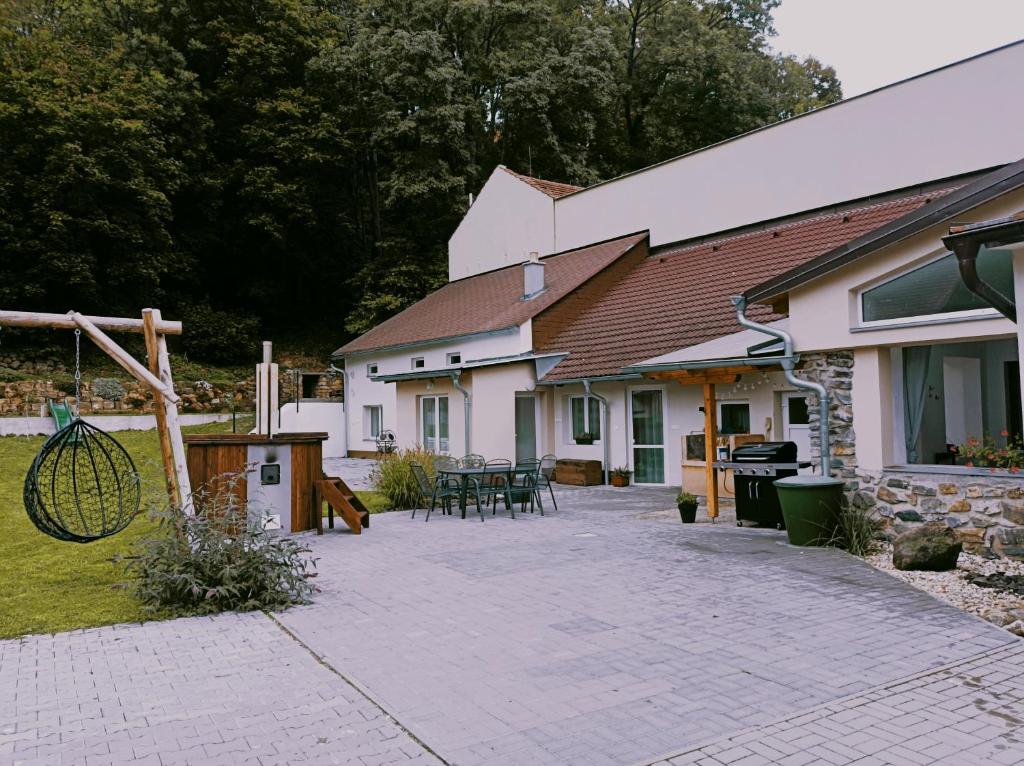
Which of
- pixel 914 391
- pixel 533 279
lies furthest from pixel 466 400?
pixel 914 391

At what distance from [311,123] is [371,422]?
15.7 metres

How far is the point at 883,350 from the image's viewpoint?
27.8 feet

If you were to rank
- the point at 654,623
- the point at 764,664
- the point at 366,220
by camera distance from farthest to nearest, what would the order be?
1. the point at 366,220
2. the point at 654,623
3. the point at 764,664

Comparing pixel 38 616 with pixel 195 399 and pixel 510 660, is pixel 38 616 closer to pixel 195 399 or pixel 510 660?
pixel 510 660

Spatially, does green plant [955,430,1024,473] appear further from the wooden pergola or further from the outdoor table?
the outdoor table

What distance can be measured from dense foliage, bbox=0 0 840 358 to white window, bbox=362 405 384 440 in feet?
21.6

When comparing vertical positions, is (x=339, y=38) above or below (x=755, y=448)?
above

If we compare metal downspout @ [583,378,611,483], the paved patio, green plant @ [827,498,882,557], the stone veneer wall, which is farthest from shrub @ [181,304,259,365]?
green plant @ [827,498,882,557]

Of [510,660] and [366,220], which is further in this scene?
[366,220]

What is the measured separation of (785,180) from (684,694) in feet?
46.6

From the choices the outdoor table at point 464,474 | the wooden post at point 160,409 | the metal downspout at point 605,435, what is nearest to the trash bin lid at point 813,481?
the outdoor table at point 464,474

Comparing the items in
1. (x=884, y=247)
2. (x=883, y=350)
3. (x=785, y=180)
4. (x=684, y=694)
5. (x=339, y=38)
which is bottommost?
(x=684, y=694)

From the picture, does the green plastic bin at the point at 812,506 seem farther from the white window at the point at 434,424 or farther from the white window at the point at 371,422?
the white window at the point at 371,422

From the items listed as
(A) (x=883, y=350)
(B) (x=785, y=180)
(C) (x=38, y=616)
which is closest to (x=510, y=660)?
(C) (x=38, y=616)
